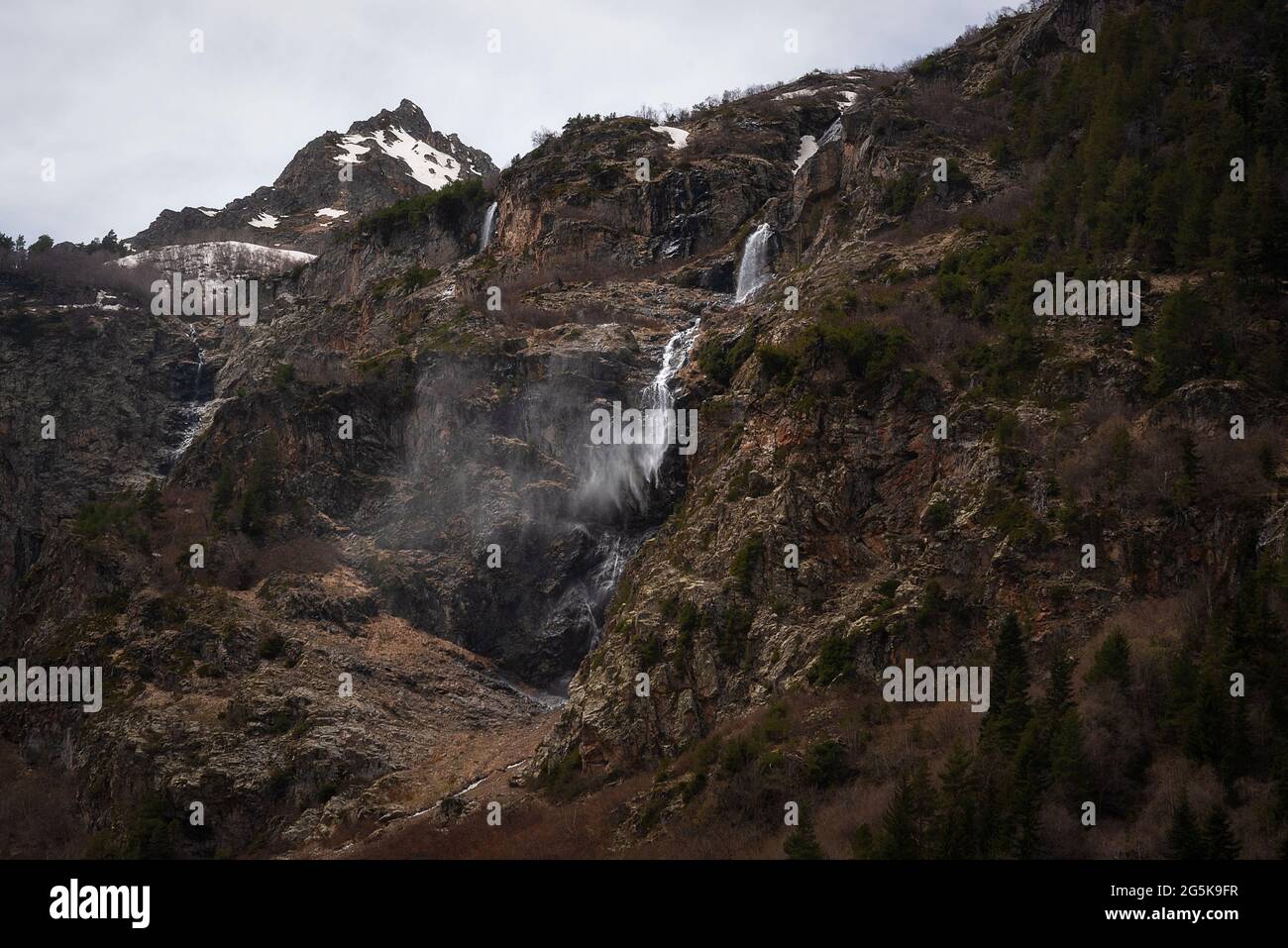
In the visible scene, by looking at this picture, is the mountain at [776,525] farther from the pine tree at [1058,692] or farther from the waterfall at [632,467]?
the waterfall at [632,467]

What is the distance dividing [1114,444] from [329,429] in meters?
51.6

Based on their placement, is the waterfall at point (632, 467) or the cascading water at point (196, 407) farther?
the cascading water at point (196, 407)

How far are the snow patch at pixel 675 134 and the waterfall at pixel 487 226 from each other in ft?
57.3

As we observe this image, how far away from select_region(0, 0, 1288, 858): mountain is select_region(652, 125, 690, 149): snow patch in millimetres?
13016

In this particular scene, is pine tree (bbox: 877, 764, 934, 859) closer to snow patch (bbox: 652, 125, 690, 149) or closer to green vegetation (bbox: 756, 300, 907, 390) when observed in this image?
green vegetation (bbox: 756, 300, 907, 390)

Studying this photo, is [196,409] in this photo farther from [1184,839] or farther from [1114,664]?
[1184,839]

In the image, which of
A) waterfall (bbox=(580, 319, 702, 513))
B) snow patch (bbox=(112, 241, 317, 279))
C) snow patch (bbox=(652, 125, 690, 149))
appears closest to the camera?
waterfall (bbox=(580, 319, 702, 513))

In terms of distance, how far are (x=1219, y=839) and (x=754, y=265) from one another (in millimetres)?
61708

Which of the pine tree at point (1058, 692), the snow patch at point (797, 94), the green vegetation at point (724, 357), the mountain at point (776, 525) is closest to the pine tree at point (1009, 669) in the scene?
the mountain at point (776, 525)

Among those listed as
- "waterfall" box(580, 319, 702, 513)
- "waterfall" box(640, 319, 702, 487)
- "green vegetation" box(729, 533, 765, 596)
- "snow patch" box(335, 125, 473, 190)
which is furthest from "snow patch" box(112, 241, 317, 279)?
"green vegetation" box(729, 533, 765, 596)

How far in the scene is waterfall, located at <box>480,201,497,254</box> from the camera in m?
112

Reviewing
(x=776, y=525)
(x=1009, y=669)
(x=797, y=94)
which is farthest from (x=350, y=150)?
(x=1009, y=669)

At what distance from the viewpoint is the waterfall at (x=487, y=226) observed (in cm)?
11212
